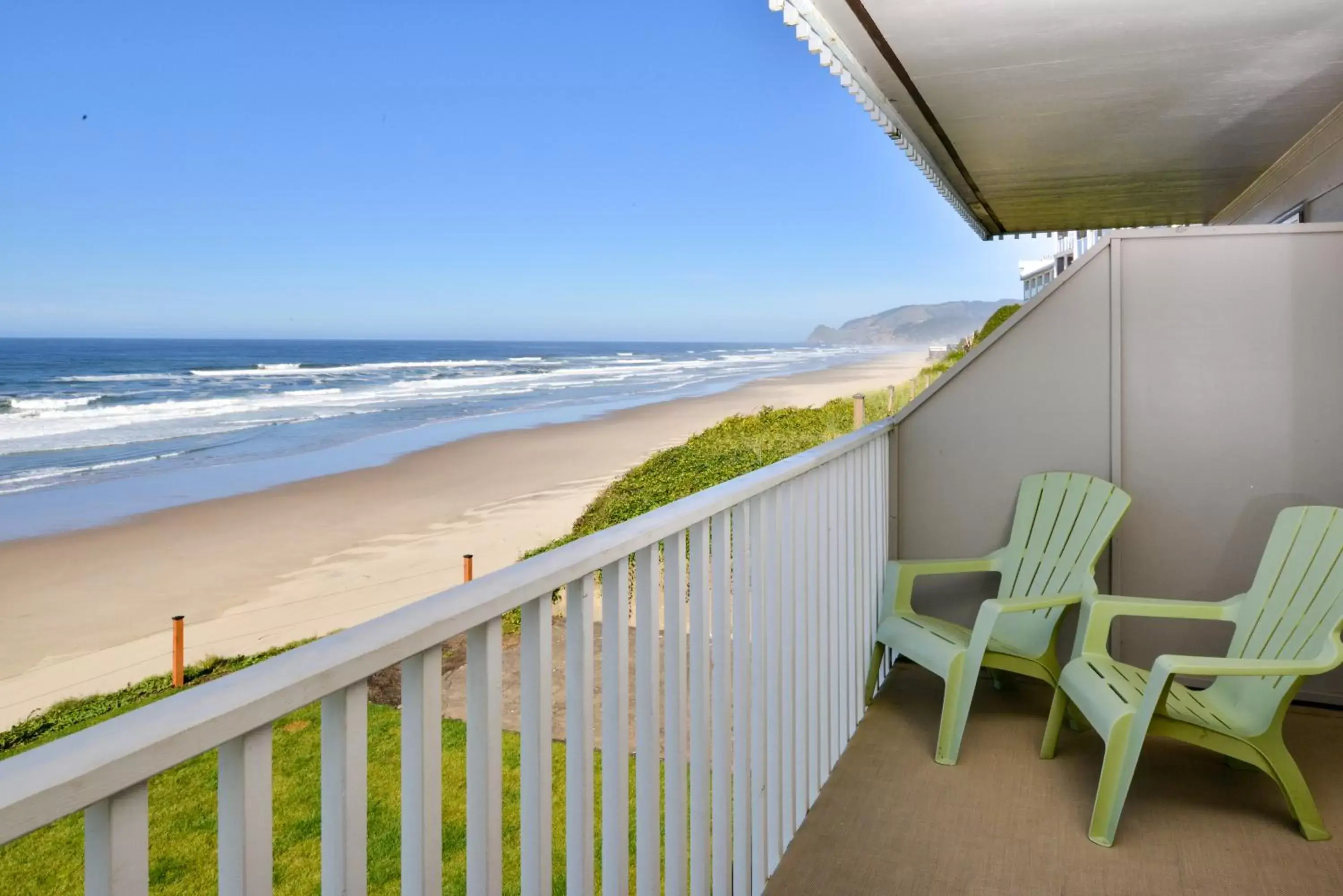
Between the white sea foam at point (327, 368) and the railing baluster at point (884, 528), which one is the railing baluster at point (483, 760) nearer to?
the railing baluster at point (884, 528)

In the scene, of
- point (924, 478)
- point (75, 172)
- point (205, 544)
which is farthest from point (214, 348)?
point (924, 478)

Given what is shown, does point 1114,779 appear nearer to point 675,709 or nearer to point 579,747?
point 675,709

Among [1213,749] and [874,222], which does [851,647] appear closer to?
[1213,749]

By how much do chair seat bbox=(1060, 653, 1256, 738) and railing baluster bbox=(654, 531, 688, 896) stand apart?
130cm

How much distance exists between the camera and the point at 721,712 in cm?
175

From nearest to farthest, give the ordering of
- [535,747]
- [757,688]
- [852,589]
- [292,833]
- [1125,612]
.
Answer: [535,747]
[757,688]
[1125,612]
[852,589]
[292,833]

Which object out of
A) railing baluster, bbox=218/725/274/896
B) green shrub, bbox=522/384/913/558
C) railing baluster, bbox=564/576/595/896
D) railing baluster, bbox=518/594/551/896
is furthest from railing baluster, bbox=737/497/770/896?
green shrub, bbox=522/384/913/558

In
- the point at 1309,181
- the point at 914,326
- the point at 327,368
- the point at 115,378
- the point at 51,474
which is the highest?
the point at 914,326

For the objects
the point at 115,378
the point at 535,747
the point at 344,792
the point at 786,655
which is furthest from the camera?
the point at 115,378

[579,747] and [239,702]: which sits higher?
[239,702]

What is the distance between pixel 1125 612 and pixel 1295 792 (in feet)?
1.89

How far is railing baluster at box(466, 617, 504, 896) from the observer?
0.99 metres

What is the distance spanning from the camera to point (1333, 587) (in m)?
2.41

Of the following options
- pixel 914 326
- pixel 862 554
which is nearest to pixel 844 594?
pixel 862 554
